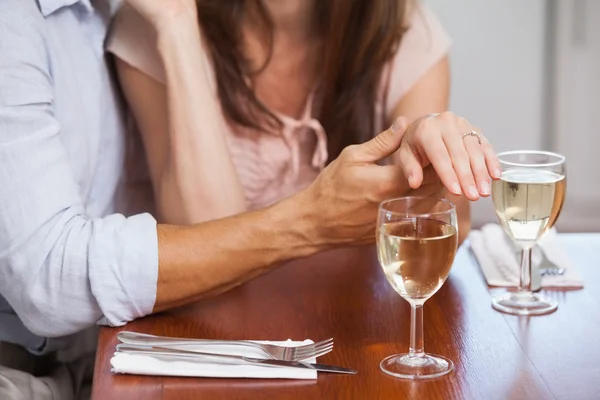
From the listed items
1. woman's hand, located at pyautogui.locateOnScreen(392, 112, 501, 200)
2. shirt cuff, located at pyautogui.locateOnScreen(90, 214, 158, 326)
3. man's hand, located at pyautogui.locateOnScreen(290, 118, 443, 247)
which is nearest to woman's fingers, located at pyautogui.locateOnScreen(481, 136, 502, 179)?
woman's hand, located at pyautogui.locateOnScreen(392, 112, 501, 200)

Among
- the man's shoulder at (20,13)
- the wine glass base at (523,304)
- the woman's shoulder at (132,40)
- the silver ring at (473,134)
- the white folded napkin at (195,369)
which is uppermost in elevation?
the man's shoulder at (20,13)

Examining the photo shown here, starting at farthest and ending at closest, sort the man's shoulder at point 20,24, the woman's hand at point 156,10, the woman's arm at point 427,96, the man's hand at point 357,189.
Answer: the woman's arm at point 427,96 → the woman's hand at point 156,10 → the man's shoulder at point 20,24 → the man's hand at point 357,189

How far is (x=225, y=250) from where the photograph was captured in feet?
3.95

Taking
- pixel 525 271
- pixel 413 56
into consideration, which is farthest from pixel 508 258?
pixel 413 56

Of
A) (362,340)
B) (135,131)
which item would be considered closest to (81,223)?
(362,340)

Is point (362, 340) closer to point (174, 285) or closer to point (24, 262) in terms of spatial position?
point (174, 285)

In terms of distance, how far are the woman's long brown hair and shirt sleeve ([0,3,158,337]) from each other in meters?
0.54

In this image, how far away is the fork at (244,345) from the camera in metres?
1.01

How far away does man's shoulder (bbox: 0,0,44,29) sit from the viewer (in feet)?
4.29

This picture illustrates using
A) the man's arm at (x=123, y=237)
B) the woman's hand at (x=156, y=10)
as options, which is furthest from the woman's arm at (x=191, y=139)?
the man's arm at (x=123, y=237)

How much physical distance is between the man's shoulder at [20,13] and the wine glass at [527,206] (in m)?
0.67

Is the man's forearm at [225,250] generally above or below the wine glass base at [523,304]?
above

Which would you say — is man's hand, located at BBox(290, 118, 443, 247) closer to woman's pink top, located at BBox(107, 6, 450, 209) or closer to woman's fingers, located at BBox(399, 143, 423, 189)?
woman's fingers, located at BBox(399, 143, 423, 189)

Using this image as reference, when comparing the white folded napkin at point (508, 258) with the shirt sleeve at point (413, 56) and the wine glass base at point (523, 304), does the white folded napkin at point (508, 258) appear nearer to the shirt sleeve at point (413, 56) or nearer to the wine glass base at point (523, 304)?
the wine glass base at point (523, 304)
